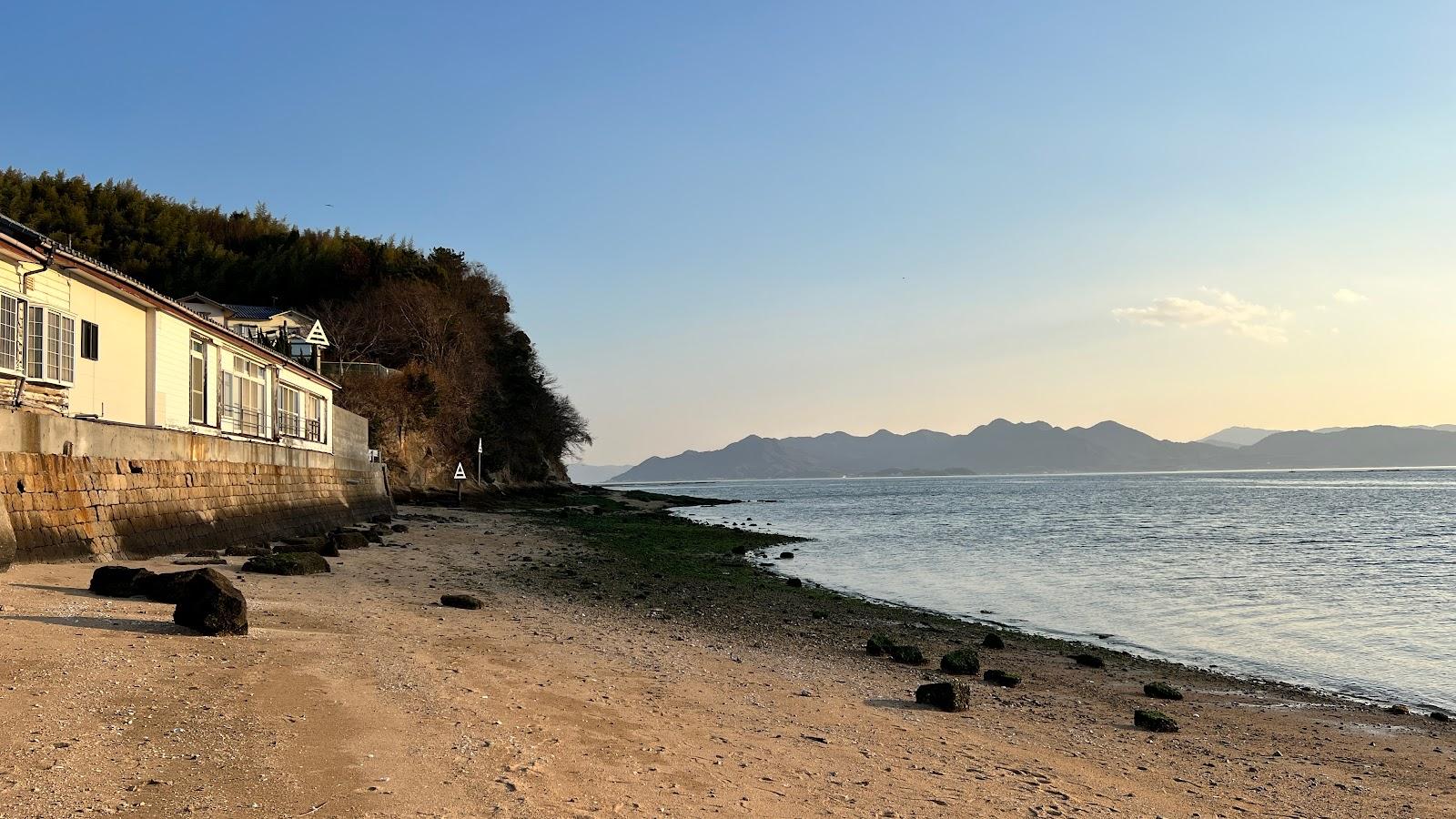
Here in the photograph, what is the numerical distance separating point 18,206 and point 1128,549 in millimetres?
81093

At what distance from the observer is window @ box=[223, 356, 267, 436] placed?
1078 inches

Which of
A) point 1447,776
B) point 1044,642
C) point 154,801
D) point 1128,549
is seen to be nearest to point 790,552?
point 1128,549

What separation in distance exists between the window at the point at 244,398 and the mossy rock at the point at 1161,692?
79.5ft

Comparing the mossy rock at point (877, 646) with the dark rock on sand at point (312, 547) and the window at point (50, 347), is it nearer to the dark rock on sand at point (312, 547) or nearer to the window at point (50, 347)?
the dark rock on sand at point (312, 547)

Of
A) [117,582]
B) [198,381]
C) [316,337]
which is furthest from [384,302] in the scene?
[117,582]

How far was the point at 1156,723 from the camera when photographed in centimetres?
1128

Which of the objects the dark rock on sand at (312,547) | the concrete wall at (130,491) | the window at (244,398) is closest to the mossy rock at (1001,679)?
the concrete wall at (130,491)

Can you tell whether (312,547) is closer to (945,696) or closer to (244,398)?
(244,398)

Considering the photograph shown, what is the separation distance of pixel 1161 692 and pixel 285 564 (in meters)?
14.4

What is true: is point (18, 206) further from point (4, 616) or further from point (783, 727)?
point (783, 727)

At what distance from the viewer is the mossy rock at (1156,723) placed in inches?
443

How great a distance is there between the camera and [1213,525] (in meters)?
56.2

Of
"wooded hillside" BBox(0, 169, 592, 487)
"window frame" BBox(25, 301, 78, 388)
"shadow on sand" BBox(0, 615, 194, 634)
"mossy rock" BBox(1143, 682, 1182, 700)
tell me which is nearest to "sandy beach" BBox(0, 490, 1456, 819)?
"shadow on sand" BBox(0, 615, 194, 634)

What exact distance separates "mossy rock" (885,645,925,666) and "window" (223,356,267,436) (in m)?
20.6
